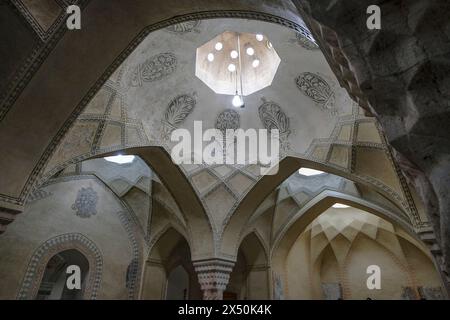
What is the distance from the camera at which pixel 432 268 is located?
33.7 ft

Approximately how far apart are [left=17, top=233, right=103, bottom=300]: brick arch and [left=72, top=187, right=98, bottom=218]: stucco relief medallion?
1.85 ft

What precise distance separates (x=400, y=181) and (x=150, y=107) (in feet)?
16.7

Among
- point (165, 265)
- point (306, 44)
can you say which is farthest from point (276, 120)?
point (165, 265)

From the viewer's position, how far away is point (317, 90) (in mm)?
6617

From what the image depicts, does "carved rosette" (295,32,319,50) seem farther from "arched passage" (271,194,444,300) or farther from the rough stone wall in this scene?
"arched passage" (271,194,444,300)

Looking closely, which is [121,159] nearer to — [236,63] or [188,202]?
[188,202]

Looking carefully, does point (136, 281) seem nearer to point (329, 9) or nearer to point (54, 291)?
point (54, 291)

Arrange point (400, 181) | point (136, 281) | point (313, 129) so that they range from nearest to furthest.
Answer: point (400, 181) → point (313, 129) → point (136, 281)

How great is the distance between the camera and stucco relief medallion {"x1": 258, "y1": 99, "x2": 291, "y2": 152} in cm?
730

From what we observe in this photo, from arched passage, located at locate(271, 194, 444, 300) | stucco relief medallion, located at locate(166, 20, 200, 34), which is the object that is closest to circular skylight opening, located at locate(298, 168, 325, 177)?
arched passage, located at locate(271, 194, 444, 300)

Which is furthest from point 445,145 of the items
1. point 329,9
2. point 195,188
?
point 195,188

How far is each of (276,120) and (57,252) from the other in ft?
19.8
